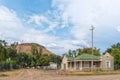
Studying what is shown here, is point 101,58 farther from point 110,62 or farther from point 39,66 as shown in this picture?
point 39,66

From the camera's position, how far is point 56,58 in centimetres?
13450

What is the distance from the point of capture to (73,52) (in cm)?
10875

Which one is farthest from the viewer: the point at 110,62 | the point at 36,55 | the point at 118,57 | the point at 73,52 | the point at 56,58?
the point at 56,58

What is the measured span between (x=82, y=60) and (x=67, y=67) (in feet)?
35.2

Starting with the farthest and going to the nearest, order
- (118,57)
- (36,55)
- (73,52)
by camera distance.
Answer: (36,55)
(73,52)
(118,57)

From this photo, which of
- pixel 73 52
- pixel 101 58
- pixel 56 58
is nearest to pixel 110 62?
pixel 101 58

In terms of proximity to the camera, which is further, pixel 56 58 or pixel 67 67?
pixel 56 58

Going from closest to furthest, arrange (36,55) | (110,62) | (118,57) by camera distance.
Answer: (110,62) < (118,57) < (36,55)

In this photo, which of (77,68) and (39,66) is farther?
(39,66)

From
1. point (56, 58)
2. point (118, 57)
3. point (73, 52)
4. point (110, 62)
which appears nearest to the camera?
point (110, 62)

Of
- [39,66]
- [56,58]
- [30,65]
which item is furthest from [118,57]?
[56,58]

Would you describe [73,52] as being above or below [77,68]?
above

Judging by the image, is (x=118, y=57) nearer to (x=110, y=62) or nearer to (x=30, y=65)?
(x=110, y=62)

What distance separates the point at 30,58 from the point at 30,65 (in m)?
4.72
